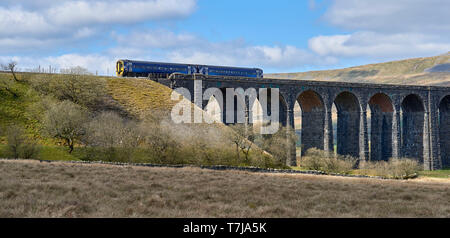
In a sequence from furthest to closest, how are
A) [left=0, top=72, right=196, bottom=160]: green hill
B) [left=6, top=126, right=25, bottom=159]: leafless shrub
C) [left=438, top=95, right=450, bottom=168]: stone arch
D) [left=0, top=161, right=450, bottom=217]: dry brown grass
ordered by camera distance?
[left=438, top=95, right=450, bottom=168]: stone arch, [left=0, top=72, right=196, bottom=160]: green hill, [left=6, top=126, right=25, bottom=159]: leafless shrub, [left=0, top=161, right=450, bottom=217]: dry brown grass

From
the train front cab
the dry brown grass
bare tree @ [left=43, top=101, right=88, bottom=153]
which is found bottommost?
the dry brown grass

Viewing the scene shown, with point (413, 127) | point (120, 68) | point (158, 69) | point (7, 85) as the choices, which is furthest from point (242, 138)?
point (413, 127)

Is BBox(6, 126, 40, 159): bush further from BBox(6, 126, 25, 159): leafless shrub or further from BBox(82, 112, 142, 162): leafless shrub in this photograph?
BBox(82, 112, 142, 162): leafless shrub

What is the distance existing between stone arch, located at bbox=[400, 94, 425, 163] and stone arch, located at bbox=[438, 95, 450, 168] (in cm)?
609

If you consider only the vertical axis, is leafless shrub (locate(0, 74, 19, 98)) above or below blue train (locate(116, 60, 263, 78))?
below

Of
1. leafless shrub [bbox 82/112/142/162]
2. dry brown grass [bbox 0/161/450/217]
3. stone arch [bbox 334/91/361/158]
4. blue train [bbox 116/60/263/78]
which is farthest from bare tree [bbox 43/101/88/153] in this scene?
stone arch [bbox 334/91/361/158]

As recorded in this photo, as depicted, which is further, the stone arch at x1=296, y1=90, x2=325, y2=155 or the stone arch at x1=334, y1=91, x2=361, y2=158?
the stone arch at x1=334, y1=91, x2=361, y2=158

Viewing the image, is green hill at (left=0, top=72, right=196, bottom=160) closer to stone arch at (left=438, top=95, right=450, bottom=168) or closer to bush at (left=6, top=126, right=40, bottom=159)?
bush at (left=6, top=126, right=40, bottom=159)

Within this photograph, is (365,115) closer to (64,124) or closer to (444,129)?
(444,129)

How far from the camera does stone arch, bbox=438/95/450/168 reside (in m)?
79.6

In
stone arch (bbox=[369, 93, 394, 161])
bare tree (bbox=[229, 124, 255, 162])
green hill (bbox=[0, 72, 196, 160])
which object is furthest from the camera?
stone arch (bbox=[369, 93, 394, 161])

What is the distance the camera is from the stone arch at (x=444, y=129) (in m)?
79.6

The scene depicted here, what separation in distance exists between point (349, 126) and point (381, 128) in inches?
321

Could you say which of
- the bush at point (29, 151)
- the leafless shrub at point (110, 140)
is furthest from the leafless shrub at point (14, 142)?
the leafless shrub at point (110, 140)
